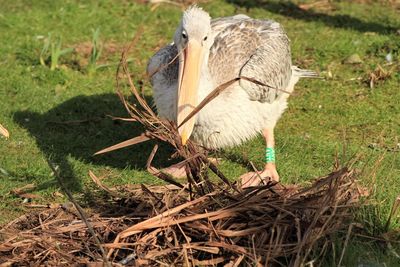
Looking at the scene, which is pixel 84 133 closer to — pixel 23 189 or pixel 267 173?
pixel 23 189

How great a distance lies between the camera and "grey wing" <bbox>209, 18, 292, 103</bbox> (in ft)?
22.9

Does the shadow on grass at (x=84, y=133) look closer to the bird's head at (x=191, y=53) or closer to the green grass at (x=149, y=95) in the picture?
the green grass at (x=149, y=95)

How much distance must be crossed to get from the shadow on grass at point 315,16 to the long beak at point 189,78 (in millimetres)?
4165

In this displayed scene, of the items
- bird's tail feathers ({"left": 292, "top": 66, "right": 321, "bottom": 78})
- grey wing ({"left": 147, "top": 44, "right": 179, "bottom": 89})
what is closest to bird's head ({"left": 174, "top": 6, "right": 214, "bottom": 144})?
grey wing ({"left": 147, "top": 44, "right": 179, "bottom": 89})

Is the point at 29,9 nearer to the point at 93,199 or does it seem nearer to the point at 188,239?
the point at 93,199

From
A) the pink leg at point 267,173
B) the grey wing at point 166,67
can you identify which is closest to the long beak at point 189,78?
the grey wing at point 166,67

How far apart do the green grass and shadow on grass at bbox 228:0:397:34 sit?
0.5 inches

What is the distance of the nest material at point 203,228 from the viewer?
183 inches

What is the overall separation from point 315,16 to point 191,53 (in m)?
4.62

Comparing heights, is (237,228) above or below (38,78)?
above

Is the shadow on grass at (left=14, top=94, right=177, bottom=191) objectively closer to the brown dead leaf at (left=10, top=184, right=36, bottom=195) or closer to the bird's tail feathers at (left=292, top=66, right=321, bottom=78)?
the brown dead leaf at (left=10, top=184, right=36, bottom=195)

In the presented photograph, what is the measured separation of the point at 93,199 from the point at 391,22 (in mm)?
5648

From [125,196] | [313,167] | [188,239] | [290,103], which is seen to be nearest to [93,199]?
[125,196]

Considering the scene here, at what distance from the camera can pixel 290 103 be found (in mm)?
8531
